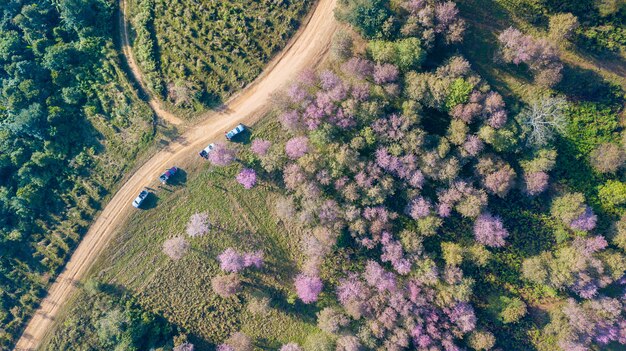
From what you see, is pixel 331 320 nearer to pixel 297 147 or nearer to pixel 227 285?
pixel 227 285

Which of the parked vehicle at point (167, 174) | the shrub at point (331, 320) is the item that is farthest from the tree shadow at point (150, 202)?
the shrub at point (331, 320)

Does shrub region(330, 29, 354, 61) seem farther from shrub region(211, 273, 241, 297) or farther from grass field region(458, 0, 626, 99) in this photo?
shrub region(211, 273, 241, 297)

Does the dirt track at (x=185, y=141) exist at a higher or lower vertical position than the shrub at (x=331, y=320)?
higher

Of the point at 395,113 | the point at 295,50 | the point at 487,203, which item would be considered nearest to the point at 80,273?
the point at 295,50

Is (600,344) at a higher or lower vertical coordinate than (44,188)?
lower

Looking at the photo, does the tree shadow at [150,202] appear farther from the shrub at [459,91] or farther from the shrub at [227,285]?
the shrub at [459,91]

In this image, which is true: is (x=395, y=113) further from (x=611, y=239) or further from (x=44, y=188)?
(x=44, y=188)

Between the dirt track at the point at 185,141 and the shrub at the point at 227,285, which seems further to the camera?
the dirt track at the point at 185,141
